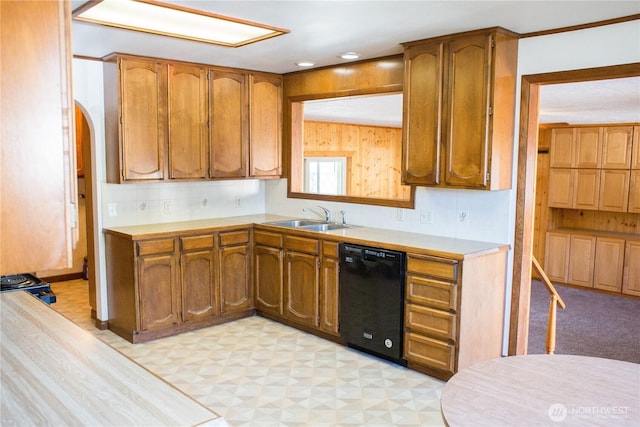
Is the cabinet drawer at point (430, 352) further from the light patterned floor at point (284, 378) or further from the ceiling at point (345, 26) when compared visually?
the ceiling at point (345, 26)

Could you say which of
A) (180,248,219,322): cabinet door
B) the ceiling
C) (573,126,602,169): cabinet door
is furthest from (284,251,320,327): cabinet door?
(573,126,602,169): cabinet door

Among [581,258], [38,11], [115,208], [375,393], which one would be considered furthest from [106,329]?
[581,258]

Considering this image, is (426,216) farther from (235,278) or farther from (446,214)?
(235,278)

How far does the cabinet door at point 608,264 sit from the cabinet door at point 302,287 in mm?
4370

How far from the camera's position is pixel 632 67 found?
10.2ft

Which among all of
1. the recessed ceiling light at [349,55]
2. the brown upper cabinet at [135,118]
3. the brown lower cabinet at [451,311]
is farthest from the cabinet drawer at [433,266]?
the brown upper cabinet at [135,118]

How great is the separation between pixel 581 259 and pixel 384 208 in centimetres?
388

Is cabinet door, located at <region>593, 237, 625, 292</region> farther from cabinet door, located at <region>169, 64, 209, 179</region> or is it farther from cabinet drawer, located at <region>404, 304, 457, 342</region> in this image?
cabinet door, located at <region>169, 64, 209, 179</region>

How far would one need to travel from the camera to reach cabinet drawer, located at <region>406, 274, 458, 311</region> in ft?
11.4

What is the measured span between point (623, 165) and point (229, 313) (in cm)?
537

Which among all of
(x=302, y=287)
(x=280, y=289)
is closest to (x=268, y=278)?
(x=280, y=289)

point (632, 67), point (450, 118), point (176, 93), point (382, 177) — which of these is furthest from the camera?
point (382, 177)

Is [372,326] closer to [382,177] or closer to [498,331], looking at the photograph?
[498,331]

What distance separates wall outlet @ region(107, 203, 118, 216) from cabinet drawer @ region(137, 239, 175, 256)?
61 centimetres
